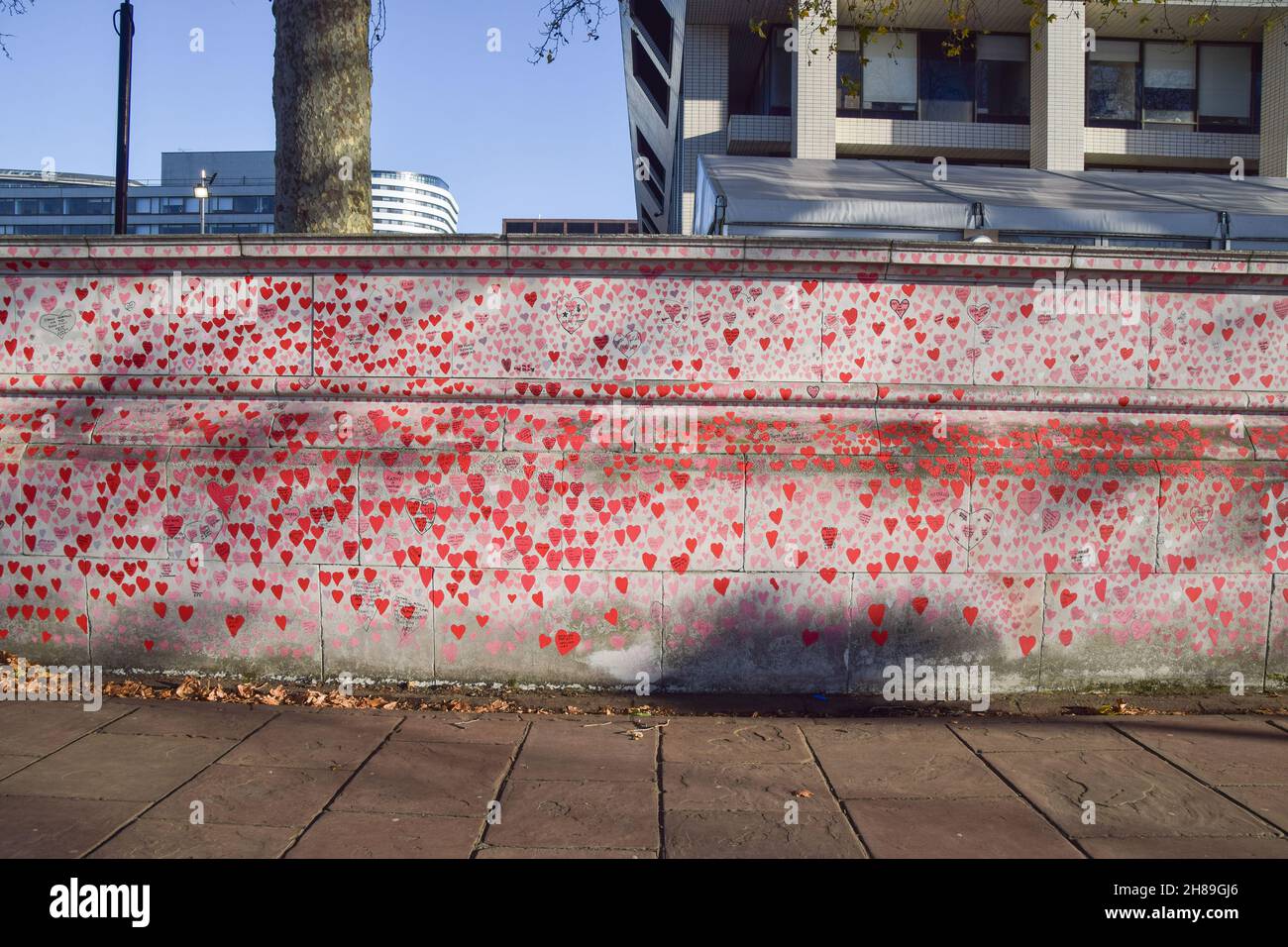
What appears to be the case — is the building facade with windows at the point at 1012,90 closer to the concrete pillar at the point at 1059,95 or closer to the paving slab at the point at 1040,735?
the concrete pillar at the point at 1059,95

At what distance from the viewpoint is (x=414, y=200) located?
16050cm

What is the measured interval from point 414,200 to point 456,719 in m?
167

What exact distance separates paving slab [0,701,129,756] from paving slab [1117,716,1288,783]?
17.0ft

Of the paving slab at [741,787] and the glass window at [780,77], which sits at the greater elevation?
the glass window at [780,77]

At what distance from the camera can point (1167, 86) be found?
21781mm

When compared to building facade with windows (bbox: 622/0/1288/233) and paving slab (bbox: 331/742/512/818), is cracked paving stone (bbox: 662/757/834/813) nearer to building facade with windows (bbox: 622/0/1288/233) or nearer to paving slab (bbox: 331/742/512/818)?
paving slab (bbox: 331/742/512/818)

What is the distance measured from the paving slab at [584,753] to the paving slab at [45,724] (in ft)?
7.13

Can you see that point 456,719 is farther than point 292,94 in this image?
No

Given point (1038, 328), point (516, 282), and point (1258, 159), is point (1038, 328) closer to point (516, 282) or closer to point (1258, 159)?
point (516, 282)

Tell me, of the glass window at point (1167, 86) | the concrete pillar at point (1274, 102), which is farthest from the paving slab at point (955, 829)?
the glass window at point (1167, 86)

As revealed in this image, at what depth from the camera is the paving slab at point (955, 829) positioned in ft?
11.2

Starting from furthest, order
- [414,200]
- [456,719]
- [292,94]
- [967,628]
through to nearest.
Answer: [414,200]
[292,94]
[967,628]
[456,719]

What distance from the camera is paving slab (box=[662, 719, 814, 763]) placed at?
4.45 meters

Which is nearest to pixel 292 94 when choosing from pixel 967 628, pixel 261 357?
pixel 261 357
